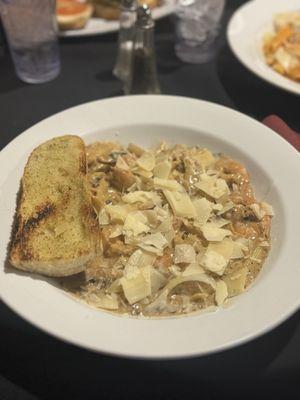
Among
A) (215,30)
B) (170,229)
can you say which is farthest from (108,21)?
(170,229)

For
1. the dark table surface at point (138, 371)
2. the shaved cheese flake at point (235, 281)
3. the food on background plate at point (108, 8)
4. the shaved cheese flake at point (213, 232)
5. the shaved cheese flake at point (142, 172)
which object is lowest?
the dark table surface at point (138, 371)

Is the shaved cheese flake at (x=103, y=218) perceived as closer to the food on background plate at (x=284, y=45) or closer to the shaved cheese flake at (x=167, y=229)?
the shaved cheese flake at (x=167, y=229)

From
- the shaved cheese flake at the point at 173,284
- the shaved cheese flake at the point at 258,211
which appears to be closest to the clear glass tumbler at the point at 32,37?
the shaved cheese flake at the point at 258,211

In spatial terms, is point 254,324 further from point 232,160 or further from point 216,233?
point 232,160

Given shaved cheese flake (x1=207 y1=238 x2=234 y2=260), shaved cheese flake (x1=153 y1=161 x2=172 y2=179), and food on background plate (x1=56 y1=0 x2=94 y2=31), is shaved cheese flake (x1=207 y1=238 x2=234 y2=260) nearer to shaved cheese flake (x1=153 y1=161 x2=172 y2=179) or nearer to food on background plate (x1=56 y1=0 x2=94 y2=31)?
shaved cheese flake (x1=153 y1=161 x2=172 y2=179)

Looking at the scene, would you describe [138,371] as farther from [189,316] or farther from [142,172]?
[142,172]

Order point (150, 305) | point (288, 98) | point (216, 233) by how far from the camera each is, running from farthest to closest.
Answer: point (288, 98), point (216, 233), point (150, 305)

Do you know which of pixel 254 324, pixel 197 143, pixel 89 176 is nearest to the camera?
pixel 254 324

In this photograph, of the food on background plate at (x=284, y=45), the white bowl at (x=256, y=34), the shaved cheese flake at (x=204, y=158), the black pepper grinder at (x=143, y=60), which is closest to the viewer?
the shaved cheese flake at (x=204, y=158)
